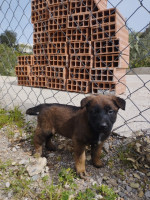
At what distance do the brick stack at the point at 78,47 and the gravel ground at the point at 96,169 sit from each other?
171cm

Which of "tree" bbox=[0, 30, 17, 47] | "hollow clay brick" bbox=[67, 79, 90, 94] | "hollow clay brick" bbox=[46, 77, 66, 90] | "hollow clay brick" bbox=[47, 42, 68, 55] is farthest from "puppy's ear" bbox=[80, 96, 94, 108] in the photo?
"hollow clay brick" bbox=[46, 77, 66, 90]

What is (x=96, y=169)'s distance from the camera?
1.89 meters

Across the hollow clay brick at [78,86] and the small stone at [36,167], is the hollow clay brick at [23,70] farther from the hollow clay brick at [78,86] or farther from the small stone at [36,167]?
the small stone at [36,167]

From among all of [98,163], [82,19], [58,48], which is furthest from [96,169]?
[58,48]

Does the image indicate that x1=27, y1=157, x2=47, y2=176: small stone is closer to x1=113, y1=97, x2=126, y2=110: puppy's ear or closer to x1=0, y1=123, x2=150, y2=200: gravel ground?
x1=0, y1=123, x2=150, y2=200: gravel ground

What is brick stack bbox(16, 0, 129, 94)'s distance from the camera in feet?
13.3

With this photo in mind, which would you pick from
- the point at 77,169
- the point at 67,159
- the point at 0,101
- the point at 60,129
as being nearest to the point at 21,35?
the point at 0,101

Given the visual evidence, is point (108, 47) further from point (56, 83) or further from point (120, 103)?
point (120, 103)

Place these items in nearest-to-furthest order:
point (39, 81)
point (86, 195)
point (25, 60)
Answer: point (86, 195), point (39, 81), point (25, 60)

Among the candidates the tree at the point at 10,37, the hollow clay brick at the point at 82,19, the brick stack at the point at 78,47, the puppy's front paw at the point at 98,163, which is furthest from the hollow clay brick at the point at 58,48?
the puppy's front paw at the point at 98,163

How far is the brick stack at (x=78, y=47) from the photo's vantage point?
13.3ft

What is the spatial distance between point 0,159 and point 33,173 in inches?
19.4

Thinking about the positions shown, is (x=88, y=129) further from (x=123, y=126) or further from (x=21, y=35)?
(x=21, y=35)

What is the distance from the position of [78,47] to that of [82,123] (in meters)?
3.36
